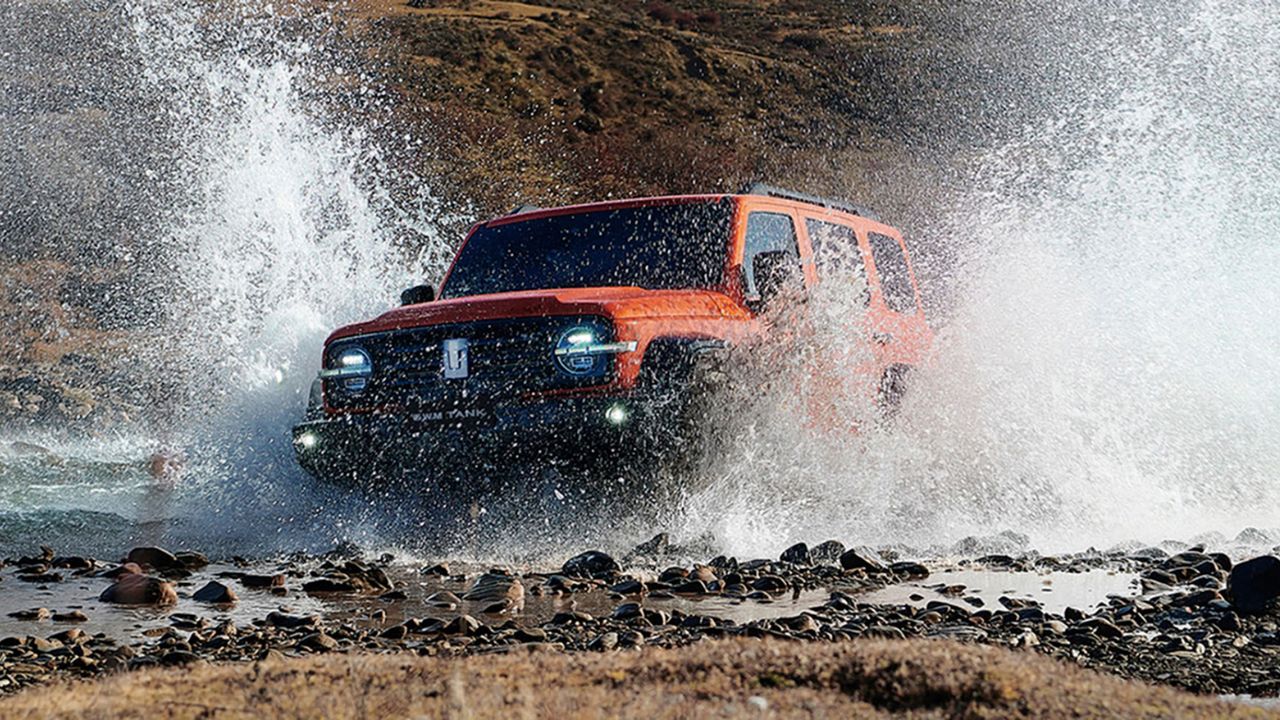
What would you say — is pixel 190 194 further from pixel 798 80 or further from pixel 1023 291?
pixel 798 80

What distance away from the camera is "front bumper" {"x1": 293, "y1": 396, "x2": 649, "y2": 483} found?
711cm

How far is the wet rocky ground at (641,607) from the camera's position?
188 inches

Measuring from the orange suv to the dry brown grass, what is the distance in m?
3.44

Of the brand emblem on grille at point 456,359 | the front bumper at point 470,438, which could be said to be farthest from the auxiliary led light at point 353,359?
the brand emblem on grille at point 456,359

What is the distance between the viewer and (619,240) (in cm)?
828

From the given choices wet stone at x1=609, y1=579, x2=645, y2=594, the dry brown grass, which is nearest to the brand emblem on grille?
wet stone at x1=609, y1=579, x2=645, y2=594

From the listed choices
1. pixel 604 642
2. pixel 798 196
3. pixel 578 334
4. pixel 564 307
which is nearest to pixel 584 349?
pixel 578 334

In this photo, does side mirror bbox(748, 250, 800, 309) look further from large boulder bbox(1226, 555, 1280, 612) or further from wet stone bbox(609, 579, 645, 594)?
large boulder bbox(1226, 555, 1280, 612)

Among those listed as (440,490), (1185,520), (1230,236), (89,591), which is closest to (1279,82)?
(1230,236)

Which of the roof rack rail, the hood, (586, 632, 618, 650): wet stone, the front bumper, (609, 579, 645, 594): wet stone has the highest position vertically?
the roof rack rail

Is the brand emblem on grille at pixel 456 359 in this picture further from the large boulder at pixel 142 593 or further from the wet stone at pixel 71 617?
the wet stone at pixel 71 617

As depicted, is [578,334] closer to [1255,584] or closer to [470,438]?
[470,438]

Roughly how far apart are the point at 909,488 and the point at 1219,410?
477 centimetres

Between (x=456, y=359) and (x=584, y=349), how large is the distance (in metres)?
0.77
